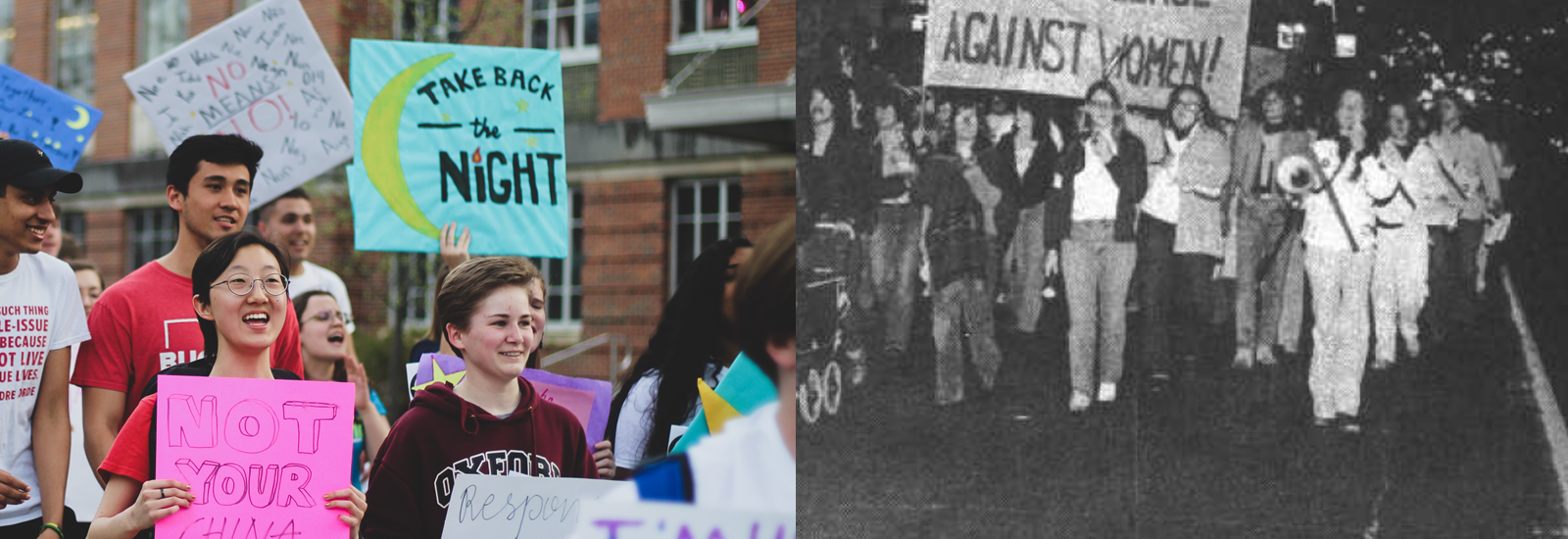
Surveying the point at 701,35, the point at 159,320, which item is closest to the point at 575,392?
the point at 159,320

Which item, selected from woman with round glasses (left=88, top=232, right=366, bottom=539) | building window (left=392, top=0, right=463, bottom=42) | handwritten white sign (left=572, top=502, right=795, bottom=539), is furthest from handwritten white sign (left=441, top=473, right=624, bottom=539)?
building window (left=392, top=0, right=463, bottom=42)

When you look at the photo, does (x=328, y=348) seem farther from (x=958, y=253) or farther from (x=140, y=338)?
(x=958, y=253)

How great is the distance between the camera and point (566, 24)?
1653 centimetres

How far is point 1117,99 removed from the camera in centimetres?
120

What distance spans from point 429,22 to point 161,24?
350 inches

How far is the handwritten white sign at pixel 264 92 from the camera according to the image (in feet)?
16.3

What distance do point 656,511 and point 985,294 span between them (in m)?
0.49

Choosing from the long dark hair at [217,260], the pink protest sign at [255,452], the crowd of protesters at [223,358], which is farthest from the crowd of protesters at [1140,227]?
the long dark hair at [217,260]

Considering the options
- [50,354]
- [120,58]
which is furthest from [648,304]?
[50,354]

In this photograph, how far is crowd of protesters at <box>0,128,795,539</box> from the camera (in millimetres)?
2334

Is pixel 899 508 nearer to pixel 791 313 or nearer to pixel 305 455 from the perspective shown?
pixel 791 313

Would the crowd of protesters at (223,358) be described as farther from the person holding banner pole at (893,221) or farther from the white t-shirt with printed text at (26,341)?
the person holding banner pole at (893,221)

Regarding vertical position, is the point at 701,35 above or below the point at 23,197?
above

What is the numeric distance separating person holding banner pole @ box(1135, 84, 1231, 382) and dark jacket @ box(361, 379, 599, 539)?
1443 millimetres
